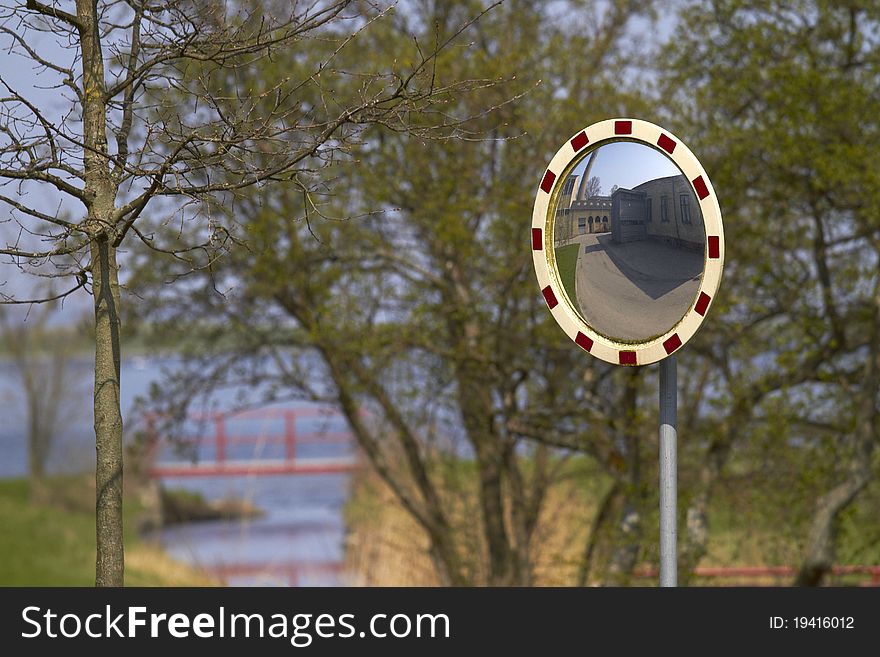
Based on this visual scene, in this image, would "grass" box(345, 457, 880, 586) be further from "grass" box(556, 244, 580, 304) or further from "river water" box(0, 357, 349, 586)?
"grass" box(556, 244, 580, 304)

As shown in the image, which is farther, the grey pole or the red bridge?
the red bridge

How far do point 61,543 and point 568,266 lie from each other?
17197 millimetres

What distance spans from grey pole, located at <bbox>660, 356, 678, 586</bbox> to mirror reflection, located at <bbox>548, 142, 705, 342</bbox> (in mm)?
158

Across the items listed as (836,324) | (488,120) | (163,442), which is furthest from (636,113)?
(163,442)

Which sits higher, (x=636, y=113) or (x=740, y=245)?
(x=636, y=113)

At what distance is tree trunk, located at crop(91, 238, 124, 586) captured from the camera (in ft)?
14.4

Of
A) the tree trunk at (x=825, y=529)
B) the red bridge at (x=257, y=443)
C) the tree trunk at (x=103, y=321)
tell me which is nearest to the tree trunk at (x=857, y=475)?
the tree trunk at (x=825, y=529)

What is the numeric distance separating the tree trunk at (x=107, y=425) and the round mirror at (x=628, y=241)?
5.52 feet

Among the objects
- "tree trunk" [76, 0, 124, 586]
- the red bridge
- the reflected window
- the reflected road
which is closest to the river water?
the red bridge

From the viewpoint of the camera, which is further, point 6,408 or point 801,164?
point 6,408

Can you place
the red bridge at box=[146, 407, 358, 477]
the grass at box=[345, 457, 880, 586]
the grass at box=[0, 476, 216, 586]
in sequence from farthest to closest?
the grass at box=[0, 476, 216, 586], the red bridge at box=[146, 407, 358, 477], the grass at box=[345, 457, 880, 586]

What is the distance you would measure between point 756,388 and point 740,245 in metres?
1.07
